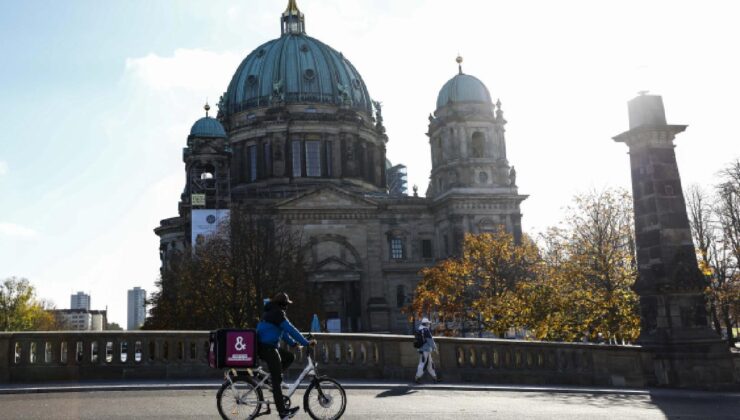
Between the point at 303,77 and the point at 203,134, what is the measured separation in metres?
14.7

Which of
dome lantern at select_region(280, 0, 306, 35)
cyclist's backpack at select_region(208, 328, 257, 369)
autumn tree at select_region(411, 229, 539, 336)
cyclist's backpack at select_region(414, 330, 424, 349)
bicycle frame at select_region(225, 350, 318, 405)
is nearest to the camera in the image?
bicycle frame at select_region(225, 350, 318, 405)

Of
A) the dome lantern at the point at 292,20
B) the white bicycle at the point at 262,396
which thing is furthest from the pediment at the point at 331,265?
the white bicycle at the point at 262,396

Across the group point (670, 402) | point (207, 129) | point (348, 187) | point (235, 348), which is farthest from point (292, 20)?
point (235, 348)

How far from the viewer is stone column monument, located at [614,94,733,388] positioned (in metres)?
19.5

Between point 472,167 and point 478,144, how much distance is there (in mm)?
2553

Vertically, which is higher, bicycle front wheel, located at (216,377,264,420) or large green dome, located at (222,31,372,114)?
large green dome, located at (222,31,372,114)

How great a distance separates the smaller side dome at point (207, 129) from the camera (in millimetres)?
79250

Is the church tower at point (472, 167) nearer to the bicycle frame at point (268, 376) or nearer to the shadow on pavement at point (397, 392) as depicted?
the shadow on pavement at point (397, 392)

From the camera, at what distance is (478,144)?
72.1 m

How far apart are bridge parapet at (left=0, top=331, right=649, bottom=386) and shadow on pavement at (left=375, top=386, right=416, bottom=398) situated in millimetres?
2159

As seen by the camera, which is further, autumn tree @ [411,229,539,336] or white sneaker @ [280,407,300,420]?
autumn tree @ [411,229,539,336]

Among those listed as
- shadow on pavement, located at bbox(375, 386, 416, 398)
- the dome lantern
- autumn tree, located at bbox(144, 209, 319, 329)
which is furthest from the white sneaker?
the dome lantern

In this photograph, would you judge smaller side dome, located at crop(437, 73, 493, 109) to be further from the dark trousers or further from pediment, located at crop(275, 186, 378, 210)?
the dark trousers

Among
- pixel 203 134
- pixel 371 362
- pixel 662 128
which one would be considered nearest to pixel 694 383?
pixel 662 128
